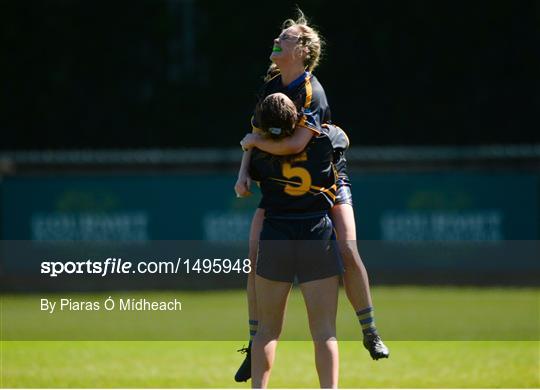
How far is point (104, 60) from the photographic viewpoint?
71.8ft

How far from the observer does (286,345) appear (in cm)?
1177

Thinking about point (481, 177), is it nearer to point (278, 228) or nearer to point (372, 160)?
point (372, 160)

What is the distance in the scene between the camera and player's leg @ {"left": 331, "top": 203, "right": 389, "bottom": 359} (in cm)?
699

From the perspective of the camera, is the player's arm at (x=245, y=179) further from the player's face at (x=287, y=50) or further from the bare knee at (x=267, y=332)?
the bare knee at (x=267, y=332)

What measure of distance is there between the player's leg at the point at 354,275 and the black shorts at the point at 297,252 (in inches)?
13.5

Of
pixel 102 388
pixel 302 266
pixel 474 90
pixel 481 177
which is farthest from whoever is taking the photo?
pixel 474 90

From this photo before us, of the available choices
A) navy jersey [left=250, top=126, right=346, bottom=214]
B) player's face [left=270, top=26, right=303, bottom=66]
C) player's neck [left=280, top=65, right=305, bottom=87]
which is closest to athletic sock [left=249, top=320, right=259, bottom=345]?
navy jersey [left=250, top=126, right=346, bottom=214]

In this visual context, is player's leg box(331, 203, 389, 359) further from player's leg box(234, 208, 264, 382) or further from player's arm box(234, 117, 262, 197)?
player's arm box(234, 117, 262, 197)

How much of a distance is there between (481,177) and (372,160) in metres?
1.64

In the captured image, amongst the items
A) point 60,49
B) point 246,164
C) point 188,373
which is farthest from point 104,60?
point 246,164

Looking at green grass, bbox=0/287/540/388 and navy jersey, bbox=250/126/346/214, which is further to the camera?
green grass, bbox=0/287/540/388

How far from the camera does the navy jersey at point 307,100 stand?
6.70 m

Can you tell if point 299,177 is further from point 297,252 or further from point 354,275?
point 354,275

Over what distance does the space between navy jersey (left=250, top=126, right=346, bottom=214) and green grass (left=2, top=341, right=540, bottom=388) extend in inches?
96.7
